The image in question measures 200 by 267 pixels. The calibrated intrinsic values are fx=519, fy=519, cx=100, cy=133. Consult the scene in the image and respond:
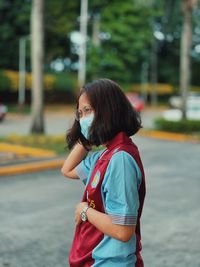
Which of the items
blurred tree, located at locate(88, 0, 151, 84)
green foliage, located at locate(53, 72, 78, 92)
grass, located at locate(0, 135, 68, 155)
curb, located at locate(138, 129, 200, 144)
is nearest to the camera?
grass, located at locate(0, 135, 68, 155)

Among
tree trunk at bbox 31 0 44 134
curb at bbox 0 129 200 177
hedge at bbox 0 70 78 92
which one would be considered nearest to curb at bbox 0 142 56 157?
curb at bbox 0 129 200 177

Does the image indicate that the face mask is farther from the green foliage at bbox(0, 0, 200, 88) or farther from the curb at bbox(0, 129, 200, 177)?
the green foliage at bbox(0, 0, 200, 88)

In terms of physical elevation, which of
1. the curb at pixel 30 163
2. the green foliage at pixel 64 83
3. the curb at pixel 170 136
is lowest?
the green foliage at pixel 64 83

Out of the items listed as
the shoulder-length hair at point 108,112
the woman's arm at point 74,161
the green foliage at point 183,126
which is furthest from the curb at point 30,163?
the shoulder-length hair at point 108,112

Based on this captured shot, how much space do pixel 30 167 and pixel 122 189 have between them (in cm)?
895

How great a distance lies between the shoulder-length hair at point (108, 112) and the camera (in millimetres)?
2068

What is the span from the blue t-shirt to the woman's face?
224 millimetres

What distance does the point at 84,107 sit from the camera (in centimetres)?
214

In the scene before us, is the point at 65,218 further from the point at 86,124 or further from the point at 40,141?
the point at 40,141

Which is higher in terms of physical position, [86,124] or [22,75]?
[86,124]

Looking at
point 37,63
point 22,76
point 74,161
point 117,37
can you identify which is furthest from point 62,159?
point 117,37

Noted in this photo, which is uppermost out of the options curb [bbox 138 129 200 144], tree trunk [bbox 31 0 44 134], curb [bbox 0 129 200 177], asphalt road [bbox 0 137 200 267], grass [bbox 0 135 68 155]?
tree trunk [bbox 31 0 44 134]

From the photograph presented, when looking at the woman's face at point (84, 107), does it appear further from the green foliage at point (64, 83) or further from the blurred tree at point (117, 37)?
the green foliage at point (64, 83)

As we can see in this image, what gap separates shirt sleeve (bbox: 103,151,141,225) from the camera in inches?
77.7
